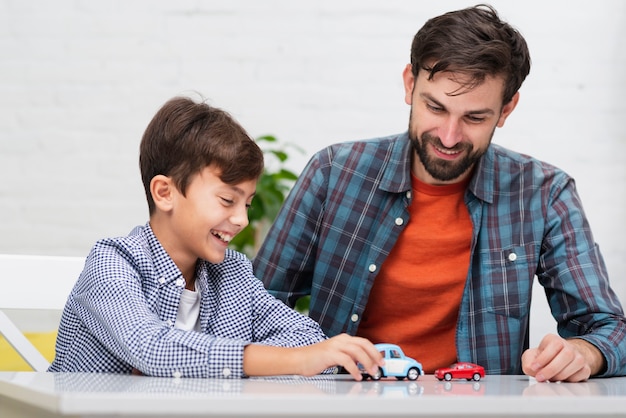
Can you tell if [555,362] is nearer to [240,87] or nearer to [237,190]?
[237,190]

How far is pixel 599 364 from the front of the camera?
5.06 ft

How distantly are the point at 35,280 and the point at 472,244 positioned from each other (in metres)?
0.90

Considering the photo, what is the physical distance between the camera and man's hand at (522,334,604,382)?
1365 millimetres

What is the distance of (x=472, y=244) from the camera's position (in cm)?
193

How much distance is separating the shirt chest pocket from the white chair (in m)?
0.84

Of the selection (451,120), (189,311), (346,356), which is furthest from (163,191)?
(451,120)

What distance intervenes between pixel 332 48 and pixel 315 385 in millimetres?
2307

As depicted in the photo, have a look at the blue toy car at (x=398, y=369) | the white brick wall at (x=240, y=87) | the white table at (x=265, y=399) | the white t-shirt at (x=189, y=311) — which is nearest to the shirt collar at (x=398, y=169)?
the white t-shirt at (x=189, y=311)

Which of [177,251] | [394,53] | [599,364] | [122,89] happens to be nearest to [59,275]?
[177,251]

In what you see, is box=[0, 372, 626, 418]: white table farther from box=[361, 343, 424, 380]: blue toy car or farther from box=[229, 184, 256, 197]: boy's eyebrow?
box=[229, 184, 256, 197]: boy's eyebrow

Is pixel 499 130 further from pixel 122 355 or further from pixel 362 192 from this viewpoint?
pixel 122 355

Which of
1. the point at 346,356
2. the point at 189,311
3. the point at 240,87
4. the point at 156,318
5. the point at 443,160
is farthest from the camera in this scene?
the point at 240,87

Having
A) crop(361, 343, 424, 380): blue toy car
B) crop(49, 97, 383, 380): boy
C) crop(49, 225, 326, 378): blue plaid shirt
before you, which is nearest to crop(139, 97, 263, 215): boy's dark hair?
crop(49, 97, 383, 380): boy

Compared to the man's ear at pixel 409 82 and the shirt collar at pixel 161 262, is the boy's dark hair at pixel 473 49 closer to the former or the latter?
the man's ear at pixel 409 82
